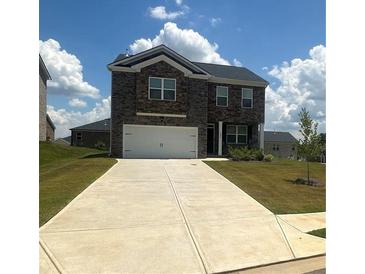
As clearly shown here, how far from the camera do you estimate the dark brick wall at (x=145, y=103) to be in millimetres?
19469

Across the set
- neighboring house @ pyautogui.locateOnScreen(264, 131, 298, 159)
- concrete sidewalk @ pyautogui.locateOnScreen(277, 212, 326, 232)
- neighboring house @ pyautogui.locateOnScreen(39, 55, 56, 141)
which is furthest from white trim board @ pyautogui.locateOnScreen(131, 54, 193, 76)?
neighboring house @ pyautogui.locateOnScreen(264, 131, 298, 159)

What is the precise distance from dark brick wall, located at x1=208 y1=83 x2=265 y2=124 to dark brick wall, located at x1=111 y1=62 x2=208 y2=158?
2200 mm

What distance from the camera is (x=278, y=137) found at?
51.0m

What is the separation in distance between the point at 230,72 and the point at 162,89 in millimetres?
7117

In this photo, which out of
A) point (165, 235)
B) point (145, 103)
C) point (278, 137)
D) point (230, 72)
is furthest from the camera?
point (278, 137)

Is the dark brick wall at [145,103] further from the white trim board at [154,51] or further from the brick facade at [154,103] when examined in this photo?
the white trim board at [154,51]

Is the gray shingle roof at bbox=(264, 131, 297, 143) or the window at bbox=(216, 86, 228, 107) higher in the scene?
the window at bbox=(216, 86, 228, 107)

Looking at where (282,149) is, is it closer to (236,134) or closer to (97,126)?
(236,134)

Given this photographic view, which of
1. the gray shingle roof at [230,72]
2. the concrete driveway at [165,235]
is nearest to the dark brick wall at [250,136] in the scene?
the gray shingle roof at [230,72]

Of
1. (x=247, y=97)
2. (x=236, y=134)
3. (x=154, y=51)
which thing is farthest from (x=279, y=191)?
(x=247, y=97)

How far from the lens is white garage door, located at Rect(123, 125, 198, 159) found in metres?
19.7

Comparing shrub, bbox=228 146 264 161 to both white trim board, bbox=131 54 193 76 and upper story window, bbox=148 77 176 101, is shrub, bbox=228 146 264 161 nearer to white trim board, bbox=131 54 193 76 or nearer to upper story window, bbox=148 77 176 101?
upper story window, bbox=148 77 176 101
